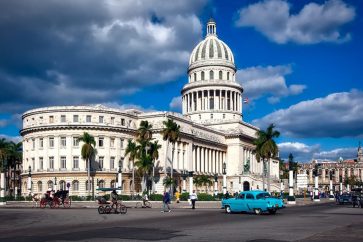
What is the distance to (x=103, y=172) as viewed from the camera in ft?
305

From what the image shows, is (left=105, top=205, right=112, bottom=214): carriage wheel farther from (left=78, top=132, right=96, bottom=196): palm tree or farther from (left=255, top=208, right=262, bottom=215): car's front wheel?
(left=78, top=132, right=96, bottom=196): palm tree

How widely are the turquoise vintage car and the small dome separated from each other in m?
107

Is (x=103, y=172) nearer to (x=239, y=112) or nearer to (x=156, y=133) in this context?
(x=156, y=133)

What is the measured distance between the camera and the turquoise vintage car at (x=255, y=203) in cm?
3803

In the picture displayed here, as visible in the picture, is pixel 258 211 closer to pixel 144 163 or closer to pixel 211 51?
pixel 144 163

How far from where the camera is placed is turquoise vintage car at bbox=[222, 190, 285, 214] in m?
38.0

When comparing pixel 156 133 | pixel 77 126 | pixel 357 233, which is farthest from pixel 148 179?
A: pixel 357 233

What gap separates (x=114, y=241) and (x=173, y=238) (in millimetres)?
2512

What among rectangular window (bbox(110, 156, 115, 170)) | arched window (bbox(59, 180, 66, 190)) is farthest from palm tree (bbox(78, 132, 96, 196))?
rectangular window (bbox(110, 156, 115, 170))

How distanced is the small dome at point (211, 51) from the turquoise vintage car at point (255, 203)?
106883mm

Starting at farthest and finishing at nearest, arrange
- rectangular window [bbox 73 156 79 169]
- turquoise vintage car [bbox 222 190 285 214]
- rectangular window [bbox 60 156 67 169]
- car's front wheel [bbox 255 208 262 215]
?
rectangular window [bbox 60 156 67 169] → rectangular window [bbox 73 156 79 169] → car's front wheel [bbox 255 208 262 215] → turquoise vintage car [bbox 222 190 285 214]

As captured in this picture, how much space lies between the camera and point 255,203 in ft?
127

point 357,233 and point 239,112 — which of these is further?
point 239,112

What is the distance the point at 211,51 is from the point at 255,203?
110263 mm
